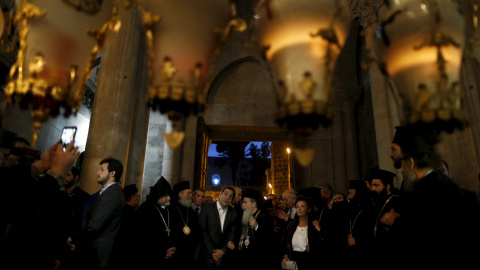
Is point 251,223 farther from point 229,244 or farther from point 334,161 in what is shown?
point 334,161

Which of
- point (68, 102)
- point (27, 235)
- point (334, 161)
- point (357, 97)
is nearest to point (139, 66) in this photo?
point (27, 235)

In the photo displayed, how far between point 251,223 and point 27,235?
289 centimetres

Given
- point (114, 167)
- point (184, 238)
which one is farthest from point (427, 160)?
point (184, 238)

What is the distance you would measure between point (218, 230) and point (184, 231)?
0.51 m

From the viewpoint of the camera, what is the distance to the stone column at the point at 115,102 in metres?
5.00

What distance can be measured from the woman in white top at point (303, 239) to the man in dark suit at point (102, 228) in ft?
7.25

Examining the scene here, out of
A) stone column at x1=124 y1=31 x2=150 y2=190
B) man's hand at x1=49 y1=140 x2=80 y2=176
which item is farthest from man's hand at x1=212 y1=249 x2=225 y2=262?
stone column at x1=124 y1=31 x2=150 y2=190

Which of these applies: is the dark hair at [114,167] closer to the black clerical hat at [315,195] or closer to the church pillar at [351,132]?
the black clerical hat at [315,195]

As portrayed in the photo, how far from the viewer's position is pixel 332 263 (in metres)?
3.79

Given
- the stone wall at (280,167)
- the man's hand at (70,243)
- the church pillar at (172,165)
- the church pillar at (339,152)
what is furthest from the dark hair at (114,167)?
the stone wall at (280,167)

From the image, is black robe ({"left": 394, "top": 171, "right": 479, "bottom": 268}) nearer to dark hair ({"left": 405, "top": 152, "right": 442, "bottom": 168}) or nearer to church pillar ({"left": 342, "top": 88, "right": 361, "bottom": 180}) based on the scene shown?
dark hair ({"left": 405, "top": 152, "right": 442, "bottom": 168})

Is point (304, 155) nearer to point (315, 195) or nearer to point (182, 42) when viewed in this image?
point (315, 195)

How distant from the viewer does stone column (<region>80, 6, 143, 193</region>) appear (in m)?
5.00

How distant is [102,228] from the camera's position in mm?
3111
